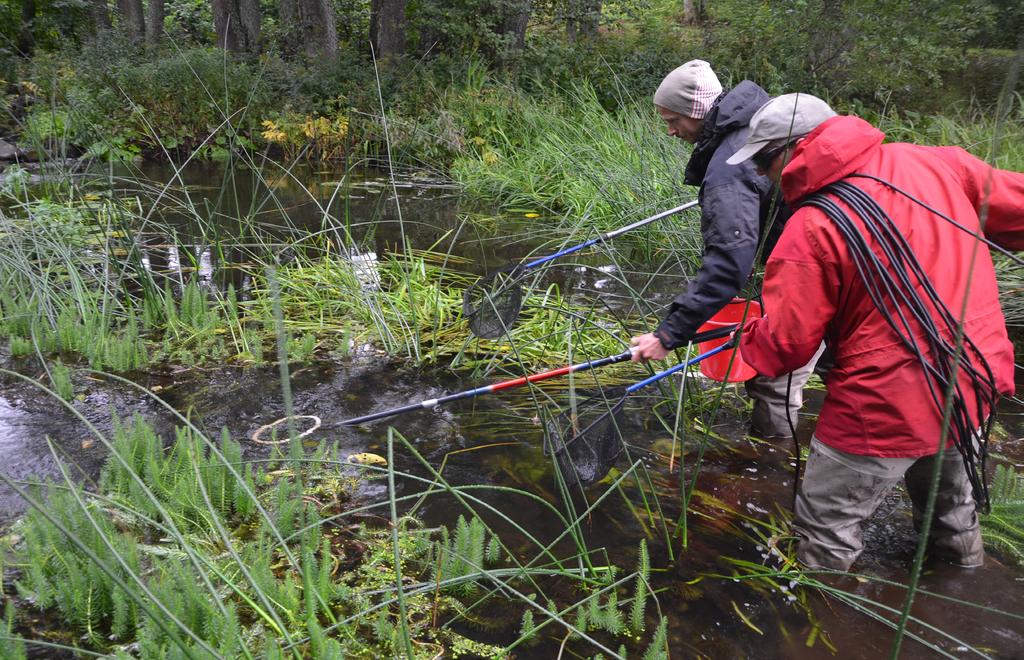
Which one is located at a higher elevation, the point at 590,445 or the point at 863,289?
the point at 863,289

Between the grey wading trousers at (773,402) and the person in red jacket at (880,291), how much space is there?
3.38 ft

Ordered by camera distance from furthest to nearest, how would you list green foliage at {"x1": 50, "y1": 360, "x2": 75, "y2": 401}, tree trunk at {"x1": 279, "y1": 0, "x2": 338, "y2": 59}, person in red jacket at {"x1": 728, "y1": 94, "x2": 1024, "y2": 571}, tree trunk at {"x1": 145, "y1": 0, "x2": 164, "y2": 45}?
tree trunk at {"x1": 145, "y1": 0, "x2": 164, "y2": 45} < tree trunk at {"x1": 279, "y1": 0, "x2": 338, "y2": 59} < green foliage at {"x1": 50, "y1": 360, "x2": 75, "y2": 401} < person in red jacket at {"x1": 728, "y1": 94, "x2": 1024, "y2": 571}

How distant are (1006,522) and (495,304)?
7.83 ft

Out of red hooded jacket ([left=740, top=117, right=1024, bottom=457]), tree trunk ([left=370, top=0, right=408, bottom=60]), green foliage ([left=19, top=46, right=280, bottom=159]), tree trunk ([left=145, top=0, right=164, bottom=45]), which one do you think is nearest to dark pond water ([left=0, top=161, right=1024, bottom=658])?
red hooded jacket ([left=740, top=117, right=1024, bottom=457])

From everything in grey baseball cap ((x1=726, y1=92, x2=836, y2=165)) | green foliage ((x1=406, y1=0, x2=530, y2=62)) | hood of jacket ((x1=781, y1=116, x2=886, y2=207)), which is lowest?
hood of jacket ((x1=781, y1=116, x2=886, y2=207))

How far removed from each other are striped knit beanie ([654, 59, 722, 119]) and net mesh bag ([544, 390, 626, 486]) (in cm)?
122

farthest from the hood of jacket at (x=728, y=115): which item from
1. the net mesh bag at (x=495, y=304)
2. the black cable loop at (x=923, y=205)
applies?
the net mesh bag at (x=495, y=304)

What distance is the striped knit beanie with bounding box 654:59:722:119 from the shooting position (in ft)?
10.1


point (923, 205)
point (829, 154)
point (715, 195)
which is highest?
point (829, 154)

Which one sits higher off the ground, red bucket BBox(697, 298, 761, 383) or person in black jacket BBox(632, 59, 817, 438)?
person in black jacket BBox(632, 59, 817, 438)

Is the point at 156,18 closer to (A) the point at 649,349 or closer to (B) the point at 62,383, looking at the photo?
(B) the point at 62,383

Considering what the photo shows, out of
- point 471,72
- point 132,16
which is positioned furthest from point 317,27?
point 132,16

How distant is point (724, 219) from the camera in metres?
2.84

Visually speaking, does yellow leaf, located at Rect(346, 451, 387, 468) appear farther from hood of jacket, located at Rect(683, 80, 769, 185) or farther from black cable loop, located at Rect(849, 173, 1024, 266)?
black cable loop, located at Rect(849, 173, 1024, 266)
